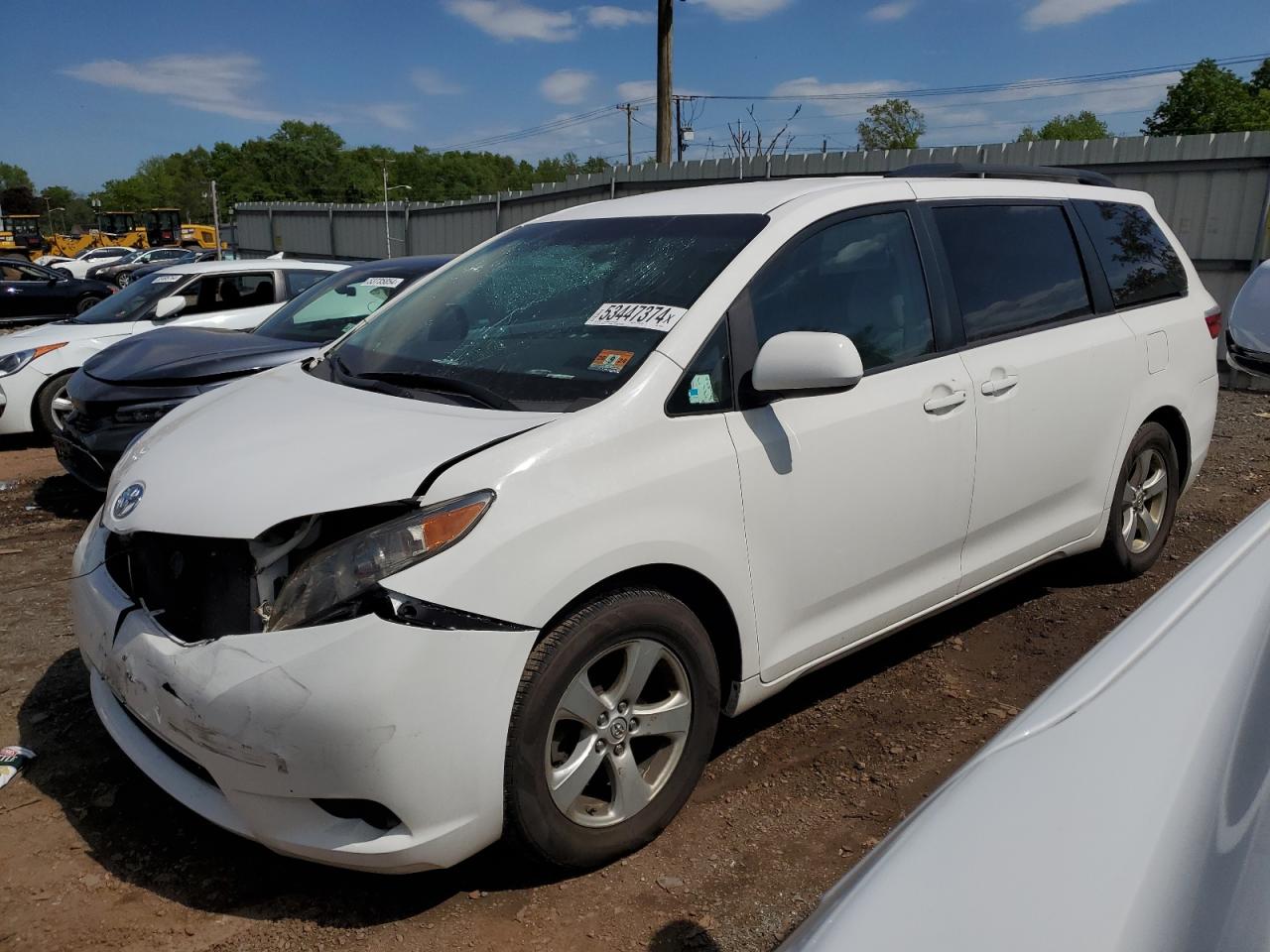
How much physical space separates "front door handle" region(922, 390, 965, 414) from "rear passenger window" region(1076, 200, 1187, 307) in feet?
4.28

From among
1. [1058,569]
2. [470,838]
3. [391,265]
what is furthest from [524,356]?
[391,265]

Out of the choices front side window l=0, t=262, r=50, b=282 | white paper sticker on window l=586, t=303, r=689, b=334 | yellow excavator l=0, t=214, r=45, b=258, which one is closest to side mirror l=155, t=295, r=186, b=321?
white paper sticker on window l=586, t=303, r=689, b=334

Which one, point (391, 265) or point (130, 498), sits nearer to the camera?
point (130, 498)

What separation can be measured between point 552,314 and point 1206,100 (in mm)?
78394

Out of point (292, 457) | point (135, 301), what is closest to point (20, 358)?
point (135, 301)

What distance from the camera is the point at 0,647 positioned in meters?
4.00

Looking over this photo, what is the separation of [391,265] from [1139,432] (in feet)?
15.8

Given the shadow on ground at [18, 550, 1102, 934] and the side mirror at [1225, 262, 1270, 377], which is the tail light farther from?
the shadow on ground at [18, 550, 1102, 934]

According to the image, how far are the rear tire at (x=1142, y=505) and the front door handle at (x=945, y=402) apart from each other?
4.19ft

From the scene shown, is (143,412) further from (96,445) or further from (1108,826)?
(1108,826)

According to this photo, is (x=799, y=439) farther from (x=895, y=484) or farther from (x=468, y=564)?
(x=468, y=564)

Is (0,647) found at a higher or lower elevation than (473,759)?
lower

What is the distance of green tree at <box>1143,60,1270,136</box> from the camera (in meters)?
64.7

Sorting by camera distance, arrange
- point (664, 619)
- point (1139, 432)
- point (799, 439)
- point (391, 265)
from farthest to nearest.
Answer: point (391, 265) < point (1139, 432) < point (799, 439) < point (664, 619)
